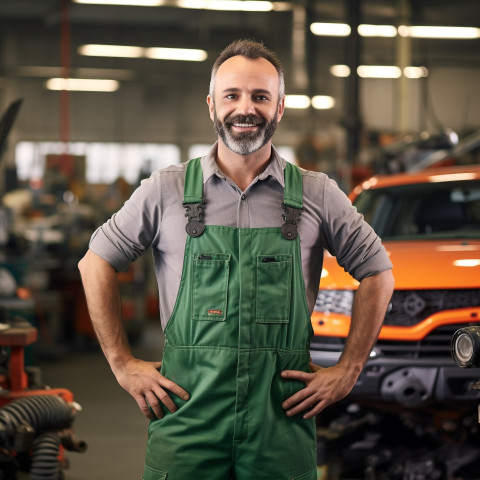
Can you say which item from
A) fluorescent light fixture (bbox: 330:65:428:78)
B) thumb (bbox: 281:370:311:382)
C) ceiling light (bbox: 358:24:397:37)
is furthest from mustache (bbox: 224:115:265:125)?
ceiling light (bbox: 358:24:397:37)

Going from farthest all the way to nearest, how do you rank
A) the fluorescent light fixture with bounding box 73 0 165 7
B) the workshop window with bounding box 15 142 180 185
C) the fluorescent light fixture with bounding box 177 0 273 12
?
1. the workshop window with bounding box 15 142 180 185
2. the fluorescent light fixture with bounding box 177 0 273 12
3. the fluorescent light fixture with bounding box 73 0 165 7

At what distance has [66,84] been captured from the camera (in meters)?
17.4

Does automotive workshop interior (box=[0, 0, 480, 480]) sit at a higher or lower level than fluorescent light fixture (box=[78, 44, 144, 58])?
lower

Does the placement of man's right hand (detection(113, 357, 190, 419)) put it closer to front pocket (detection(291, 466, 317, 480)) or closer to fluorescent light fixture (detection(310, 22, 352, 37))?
front pocket (detection(291, 466, 317, 480))

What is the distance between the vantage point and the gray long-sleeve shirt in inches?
96.1

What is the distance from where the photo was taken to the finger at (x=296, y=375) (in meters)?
2.40

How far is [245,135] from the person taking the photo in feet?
8.05

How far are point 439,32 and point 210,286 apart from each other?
16.3 metres

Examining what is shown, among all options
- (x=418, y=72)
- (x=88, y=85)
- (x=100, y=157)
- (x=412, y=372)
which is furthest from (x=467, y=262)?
(x=418, y=72)

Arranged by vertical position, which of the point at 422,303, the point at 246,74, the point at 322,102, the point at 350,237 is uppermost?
the point at 322,102

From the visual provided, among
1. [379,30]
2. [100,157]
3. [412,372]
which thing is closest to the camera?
A: [412,372]

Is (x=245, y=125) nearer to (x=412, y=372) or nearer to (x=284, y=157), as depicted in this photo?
(x=412, y=372)

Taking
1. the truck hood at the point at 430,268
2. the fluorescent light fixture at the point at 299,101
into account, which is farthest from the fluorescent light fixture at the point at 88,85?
the truck hood at the point at 430,268

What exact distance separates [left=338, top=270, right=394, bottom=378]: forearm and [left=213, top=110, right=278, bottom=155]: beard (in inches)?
18.4
